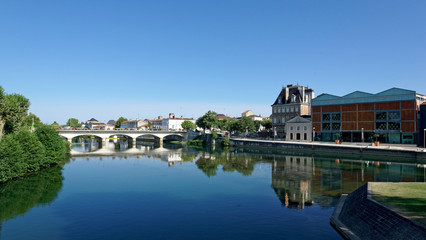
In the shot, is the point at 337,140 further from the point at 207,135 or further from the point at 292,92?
the point at 207,135

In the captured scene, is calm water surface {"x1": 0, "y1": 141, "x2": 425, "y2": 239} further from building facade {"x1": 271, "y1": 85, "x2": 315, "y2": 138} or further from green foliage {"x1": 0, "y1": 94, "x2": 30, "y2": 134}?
building facade {"x1": 271, "y1": 85, "x2": 315, "y2": 138}

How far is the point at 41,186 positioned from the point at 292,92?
286 feet

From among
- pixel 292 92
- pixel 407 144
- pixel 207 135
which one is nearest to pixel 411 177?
pixel 407 144

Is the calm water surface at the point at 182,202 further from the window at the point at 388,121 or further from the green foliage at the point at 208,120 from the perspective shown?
the green foliage at the point at 208,120

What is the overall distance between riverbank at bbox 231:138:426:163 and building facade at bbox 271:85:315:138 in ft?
48.6

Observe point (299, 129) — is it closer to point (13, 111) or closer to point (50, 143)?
point (50, 143)

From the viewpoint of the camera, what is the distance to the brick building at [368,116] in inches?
2817

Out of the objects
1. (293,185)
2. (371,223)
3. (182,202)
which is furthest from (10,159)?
(371,223)

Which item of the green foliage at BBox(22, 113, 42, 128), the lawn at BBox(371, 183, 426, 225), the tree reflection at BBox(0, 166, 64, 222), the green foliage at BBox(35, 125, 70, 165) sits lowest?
Result: the tree reflection at BBox(0, 166, 64, 222)

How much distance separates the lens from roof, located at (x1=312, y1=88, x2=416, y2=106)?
7206 cm

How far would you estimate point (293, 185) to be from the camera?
119ft

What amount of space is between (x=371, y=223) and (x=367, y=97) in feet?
231

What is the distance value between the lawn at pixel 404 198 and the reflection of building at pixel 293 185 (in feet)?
22.0

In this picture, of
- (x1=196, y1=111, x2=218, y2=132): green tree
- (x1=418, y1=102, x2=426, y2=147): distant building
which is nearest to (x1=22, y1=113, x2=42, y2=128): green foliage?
(x1=196, y1=111, x2=218, y2=132): green tree
